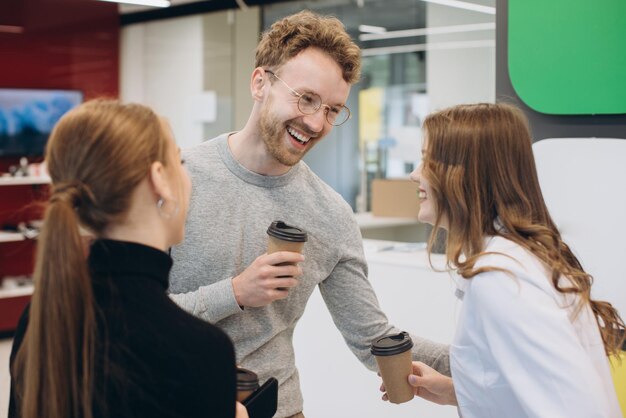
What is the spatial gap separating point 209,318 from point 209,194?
0.32 metres

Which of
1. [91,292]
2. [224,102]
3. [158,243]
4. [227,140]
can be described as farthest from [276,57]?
[224,102]

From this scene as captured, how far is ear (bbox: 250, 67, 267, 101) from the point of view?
1.87 m

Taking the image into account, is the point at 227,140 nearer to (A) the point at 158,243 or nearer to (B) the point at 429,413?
(A) the point at 158,243

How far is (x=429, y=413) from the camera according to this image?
344cm

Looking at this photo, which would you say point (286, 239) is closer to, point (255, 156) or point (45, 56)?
point (255, 156)

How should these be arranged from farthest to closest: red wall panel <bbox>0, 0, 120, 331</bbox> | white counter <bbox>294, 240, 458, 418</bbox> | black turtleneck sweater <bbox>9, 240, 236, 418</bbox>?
red wall panel <bbox>0, 0, 120, 331</bbox> → white counter <bbox>294, 240, 458, 418</bbox> → black turtleneck sweater <bbox>9, 240, 236, 418</bbox>

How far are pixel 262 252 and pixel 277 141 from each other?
0.26 m

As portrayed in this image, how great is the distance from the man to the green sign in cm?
131

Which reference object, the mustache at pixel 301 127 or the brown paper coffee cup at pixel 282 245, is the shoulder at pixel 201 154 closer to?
the mustache at pixel 301 127

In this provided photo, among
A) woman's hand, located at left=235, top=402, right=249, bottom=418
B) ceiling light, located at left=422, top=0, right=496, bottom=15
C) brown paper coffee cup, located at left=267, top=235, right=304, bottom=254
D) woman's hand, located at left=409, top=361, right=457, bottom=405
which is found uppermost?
ceiling light, located at left=422, top=0, right=496, bottom=15

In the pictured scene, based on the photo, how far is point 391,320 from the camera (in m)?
3.64

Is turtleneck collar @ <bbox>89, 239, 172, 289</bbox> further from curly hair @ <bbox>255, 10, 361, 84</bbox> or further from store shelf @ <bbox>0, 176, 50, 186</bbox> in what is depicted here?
store shelf @ <bbox>0, 176, 50, 186</bbox>

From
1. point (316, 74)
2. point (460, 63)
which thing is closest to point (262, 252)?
point (316, 74)

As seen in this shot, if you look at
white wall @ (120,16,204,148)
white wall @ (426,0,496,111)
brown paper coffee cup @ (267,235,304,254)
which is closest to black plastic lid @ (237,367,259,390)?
brown paper coffee cup @ (267,235,304,254)
